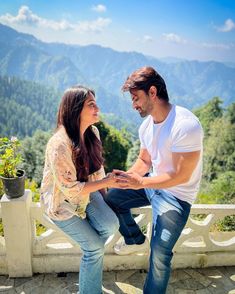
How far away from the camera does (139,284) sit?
9.58ft

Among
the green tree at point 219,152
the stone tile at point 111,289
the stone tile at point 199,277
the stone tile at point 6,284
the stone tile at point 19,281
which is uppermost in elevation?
the stone tile at point 199,277

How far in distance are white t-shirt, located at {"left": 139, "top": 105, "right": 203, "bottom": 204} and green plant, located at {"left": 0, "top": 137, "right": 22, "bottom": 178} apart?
3.87 ft

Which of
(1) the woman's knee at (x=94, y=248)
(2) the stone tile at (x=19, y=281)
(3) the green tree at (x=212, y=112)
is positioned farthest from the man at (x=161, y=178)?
(3) the green tree at (x=212, y=112)

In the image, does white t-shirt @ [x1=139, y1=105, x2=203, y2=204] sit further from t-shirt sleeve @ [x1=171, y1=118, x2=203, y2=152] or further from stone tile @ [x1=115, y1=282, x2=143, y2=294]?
stone tile @ [x1=115, y1=282, x2=143, y2=294]

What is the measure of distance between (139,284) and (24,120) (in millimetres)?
154967

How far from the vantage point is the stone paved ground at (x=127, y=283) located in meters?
2.81

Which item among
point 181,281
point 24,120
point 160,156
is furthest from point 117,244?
point 24,120

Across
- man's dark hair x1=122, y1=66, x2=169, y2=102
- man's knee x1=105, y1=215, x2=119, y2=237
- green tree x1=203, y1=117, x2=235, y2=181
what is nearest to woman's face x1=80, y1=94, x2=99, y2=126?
man's dark hair x1=122, y1=66, x2=169, y2=102

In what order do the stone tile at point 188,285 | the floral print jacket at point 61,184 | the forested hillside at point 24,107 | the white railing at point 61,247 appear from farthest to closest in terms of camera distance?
1. the forested hillside at point 24,107
2. the stone tile at point 188,285
3. the white railing at point 61,247
4. the floral print jacket at point 61,184

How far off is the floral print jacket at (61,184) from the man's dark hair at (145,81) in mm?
703

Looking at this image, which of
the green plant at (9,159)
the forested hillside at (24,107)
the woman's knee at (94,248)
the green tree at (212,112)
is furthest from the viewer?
the forested hillside at (24,107)

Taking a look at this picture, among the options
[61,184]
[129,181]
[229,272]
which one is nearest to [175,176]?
[129,181]

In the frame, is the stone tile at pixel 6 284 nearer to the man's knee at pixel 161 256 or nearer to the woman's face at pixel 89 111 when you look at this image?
the man's knee at pixel 161 256

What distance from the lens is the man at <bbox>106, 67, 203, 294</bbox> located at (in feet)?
7.89
